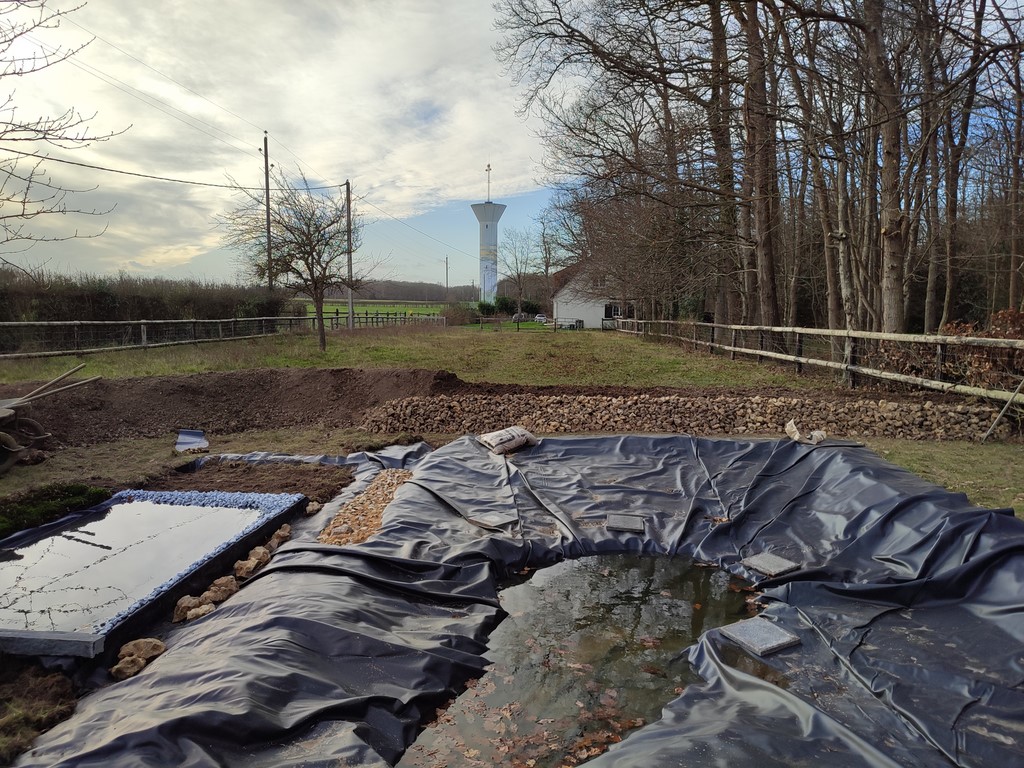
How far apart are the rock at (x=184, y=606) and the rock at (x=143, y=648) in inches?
13.0

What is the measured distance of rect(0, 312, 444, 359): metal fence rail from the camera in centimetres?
1296

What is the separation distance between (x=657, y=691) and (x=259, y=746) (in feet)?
6.22

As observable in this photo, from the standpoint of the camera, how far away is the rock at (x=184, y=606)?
3512mm

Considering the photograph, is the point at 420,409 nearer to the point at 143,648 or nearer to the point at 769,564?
the point at 769,564

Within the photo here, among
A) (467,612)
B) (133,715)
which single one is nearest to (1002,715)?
(467,612)

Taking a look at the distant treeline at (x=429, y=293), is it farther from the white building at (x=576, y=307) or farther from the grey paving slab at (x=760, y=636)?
the grey paving slab at (x=760, y=636)

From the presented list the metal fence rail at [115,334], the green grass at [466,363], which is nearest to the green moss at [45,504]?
the green grass at [466,363]

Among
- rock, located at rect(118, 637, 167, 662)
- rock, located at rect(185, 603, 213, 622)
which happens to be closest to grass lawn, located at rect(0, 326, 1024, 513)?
rock, located at rect(185, 603, 213, 622)

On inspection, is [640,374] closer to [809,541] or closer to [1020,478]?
[1020,478]

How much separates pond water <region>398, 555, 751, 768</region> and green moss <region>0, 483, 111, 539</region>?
162 inches

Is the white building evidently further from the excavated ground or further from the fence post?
the excavated ground

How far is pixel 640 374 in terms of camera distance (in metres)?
13.9

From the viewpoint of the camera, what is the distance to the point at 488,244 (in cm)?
5881

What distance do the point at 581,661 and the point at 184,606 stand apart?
93.4 inches
